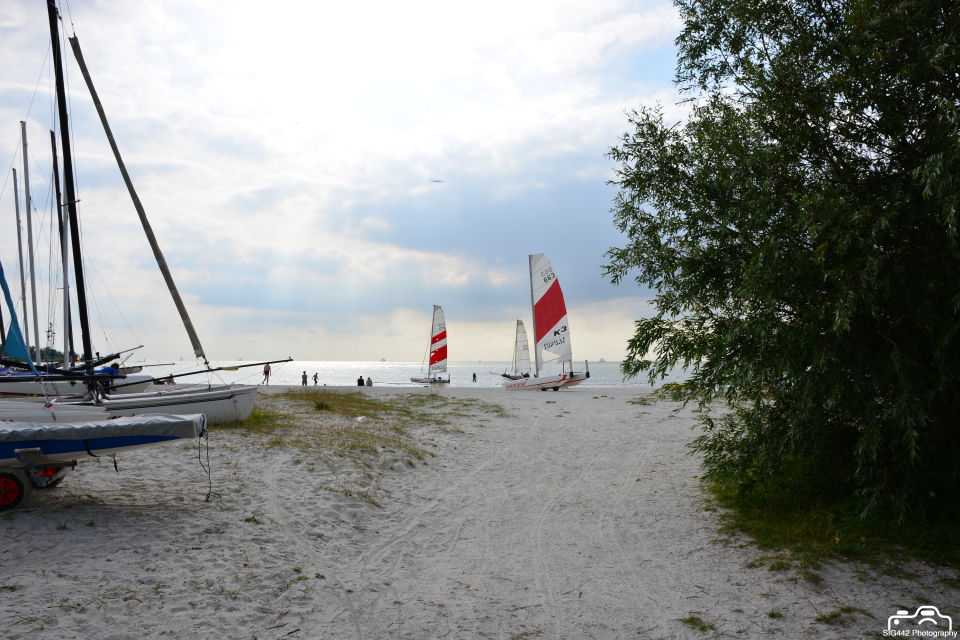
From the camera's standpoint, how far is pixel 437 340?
55125 millimetres

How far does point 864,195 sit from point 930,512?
3846 mm

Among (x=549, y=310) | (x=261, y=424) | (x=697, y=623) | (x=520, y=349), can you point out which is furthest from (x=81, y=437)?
(x=520, y=349)

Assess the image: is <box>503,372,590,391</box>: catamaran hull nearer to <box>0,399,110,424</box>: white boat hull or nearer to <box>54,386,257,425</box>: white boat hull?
<box>54,386,257,425</box>: white boat hull

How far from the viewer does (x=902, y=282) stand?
19.2 feet

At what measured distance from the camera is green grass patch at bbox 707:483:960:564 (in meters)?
6.57

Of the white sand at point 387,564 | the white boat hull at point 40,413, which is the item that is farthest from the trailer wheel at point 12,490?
the white boat hull at point 40,413

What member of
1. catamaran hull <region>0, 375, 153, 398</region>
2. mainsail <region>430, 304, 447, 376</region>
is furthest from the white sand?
mainsail <region>430, 304, 447, 376</region>

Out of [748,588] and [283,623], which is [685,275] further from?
[283,623]

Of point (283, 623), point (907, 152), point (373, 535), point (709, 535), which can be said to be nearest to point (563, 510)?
point (709, 535)

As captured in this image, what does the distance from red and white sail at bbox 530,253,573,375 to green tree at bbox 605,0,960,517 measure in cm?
2894

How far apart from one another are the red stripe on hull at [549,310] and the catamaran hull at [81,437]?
3096 centimetres

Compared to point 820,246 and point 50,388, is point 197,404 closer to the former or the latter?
point 50,388

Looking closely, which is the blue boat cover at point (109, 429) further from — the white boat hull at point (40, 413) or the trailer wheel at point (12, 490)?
the white boat hull at point (40, 413)

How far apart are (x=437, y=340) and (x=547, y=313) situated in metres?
19.1
